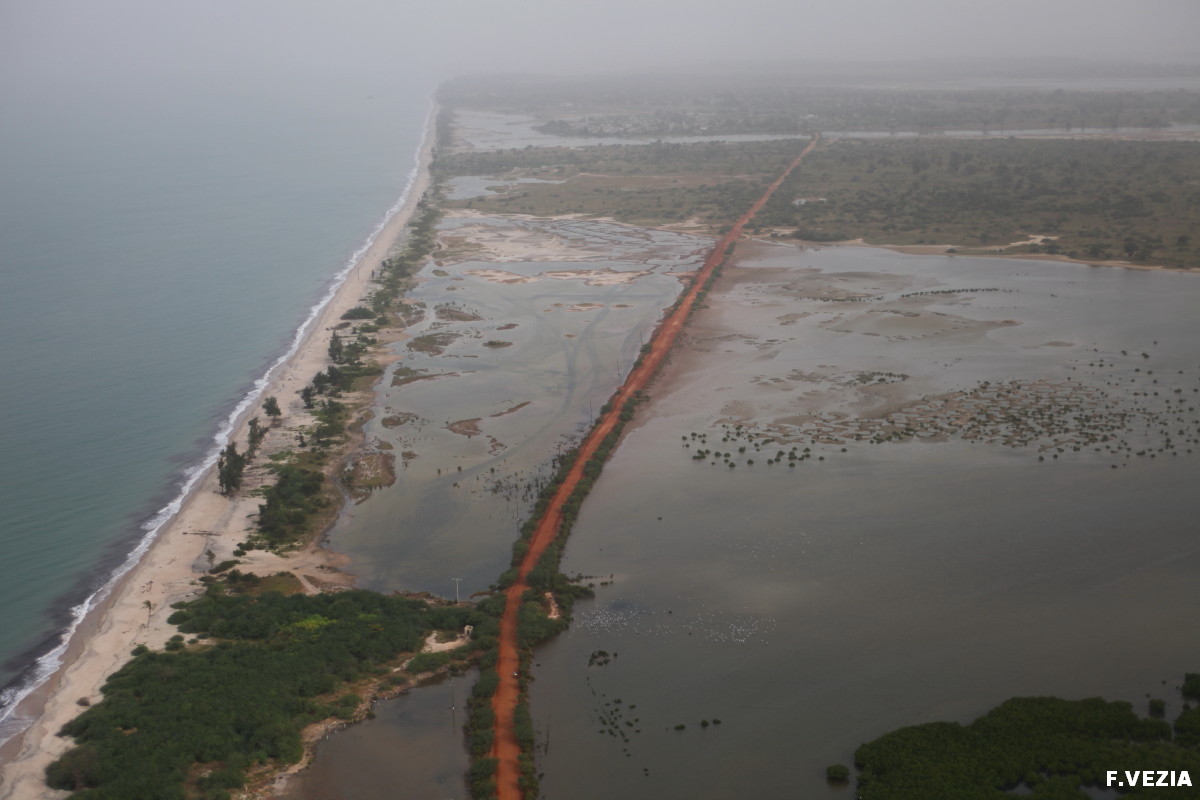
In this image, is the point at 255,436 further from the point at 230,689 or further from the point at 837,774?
the point at 837,774

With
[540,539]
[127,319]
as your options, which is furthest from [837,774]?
[127,319]

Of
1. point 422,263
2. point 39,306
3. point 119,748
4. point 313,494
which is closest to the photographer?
point 119,748

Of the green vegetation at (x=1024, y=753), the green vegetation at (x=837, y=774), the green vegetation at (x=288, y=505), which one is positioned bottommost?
the green vegetation at (x=837, y=774)

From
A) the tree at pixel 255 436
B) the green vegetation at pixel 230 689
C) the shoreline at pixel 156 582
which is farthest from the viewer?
the tree at pixel 255 436

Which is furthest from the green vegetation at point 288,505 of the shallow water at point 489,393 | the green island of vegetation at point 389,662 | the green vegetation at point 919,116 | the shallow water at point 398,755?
the green vegetation at point 919,116

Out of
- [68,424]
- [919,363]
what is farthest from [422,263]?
[919,363]

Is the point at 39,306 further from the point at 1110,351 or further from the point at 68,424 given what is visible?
the point at 1110,351

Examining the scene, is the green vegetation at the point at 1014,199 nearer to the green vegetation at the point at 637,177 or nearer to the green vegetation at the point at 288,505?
the green vegetation at the point at 637,177
